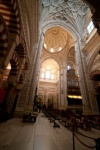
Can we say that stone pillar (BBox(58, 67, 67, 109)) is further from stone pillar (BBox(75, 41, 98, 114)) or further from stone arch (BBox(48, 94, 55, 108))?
stone pillar (BBox(75, 41, 98, 114))

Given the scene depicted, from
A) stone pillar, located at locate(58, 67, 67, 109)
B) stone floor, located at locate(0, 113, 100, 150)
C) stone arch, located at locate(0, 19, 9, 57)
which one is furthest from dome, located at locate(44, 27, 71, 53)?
stone floor, located at locate(0, 113, 100, 150)

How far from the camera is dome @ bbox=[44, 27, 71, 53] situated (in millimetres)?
22530

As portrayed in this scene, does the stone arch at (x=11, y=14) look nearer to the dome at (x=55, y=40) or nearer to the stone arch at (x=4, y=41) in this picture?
the stone arch at (x=4, y=41)

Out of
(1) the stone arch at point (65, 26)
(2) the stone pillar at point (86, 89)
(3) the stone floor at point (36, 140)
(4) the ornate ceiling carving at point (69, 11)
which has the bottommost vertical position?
(3) the stone floor at point (36, 140)

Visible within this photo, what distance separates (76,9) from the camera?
1617 centimetres

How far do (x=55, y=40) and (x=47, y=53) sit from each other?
14.7 feet

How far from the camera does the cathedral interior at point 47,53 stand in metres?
4.67

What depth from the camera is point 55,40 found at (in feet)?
79.6

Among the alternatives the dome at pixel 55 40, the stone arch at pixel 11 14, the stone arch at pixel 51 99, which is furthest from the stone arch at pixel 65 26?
the stone arch at pixel 51 99

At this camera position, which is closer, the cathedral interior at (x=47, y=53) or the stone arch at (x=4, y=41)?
the stone arch at (x=4, y=41)

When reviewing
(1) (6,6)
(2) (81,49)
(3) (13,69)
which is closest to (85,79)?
(2) (81,49)

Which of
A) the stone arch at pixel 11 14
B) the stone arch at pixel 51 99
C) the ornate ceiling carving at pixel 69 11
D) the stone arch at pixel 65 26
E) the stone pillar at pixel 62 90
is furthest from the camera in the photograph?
the stone arch at pixel 51 99

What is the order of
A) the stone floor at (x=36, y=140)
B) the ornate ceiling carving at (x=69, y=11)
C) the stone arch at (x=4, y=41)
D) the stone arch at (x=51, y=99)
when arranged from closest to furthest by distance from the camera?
the stone floor at (x=36, y=140), the stone arch at (x=4, y=41), the ornate ceiling carving at (x=69, y=11), the stone arch at (x=51, y=99)

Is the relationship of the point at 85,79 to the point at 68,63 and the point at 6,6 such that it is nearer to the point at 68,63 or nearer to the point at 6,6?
the point at 6,6
